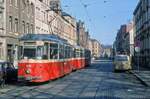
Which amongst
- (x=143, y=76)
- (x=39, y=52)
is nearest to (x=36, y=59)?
(x=39, y=52)

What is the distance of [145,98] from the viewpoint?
2033 cm

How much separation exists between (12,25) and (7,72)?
22.7 metres

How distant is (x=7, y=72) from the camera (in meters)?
29.8

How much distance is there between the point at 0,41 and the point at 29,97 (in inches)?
1071

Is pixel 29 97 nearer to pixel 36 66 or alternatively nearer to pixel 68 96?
pixel 68 96

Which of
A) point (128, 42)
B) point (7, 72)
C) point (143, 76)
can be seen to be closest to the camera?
point (7, 72)

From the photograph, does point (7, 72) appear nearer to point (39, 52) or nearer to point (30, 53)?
point (30, 53)

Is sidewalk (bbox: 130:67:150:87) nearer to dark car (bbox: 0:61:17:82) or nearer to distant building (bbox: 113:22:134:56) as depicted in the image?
dark car (bbox: 0:61:17:82)

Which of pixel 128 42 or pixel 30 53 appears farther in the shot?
pixel 128 42

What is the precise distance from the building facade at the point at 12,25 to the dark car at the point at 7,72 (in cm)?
1268

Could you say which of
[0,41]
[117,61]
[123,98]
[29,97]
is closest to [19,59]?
[29,97]

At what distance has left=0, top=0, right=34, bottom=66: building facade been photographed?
48250mm

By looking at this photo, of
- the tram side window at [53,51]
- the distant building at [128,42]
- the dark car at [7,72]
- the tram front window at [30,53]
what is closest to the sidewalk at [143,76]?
the tram side window at [53,51]

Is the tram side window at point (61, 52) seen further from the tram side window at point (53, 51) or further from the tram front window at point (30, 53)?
the tram front window at point (30, 53)
